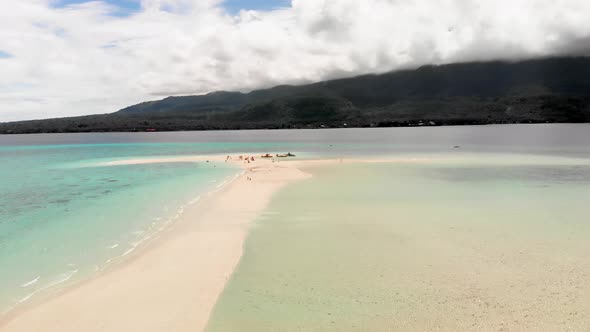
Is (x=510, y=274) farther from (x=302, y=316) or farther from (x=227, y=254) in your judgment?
(x=227, y=254)

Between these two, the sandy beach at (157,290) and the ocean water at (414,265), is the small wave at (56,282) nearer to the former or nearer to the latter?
the sandy beach at (157,290)

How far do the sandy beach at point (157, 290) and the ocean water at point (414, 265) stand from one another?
0.52 metres

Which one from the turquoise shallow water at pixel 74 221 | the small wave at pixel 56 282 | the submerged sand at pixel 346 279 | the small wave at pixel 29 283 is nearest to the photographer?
the submerged sand at pixel 346 279

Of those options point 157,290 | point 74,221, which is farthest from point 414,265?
point 74,221

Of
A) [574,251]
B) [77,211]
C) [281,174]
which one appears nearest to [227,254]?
[574,251]

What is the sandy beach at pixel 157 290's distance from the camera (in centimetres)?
793

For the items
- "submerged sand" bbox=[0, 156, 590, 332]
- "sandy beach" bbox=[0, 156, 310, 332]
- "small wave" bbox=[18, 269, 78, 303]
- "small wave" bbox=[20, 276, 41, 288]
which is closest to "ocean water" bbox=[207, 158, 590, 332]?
"submerged sand" bbox=[0, 156, 590, 332]

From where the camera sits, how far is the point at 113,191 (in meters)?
26.1

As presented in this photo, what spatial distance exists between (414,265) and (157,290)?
6.20 m

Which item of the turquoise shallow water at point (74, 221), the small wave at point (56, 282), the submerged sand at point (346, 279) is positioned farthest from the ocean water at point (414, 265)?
the turquoise shallow water at point (74, 221)

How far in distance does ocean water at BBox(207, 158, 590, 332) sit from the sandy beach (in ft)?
1.72

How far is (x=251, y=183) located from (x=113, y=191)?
8.45 metres

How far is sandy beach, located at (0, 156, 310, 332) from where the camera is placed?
793 centimetres

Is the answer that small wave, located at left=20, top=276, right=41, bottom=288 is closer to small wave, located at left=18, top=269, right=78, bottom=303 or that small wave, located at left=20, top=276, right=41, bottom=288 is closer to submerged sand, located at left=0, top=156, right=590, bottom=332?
small wave, located at left=18, top=269, right=78, bottom=303
